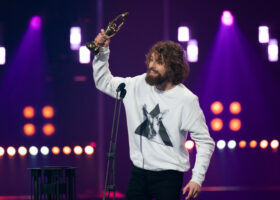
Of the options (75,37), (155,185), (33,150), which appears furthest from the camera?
(75,37)

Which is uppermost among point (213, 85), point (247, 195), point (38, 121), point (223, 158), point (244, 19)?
point (244, 19)

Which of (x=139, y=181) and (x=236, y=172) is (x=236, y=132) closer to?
(x=236, y=172)

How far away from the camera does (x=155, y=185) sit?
124 inches

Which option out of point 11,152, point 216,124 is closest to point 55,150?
point 11,152

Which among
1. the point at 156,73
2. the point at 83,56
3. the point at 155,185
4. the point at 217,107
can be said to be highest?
the point at 83,56

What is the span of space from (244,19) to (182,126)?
4546 mm

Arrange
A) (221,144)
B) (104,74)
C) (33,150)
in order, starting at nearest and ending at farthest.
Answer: (104,74), (33,150), (221,144)

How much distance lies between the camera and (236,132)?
24.0 feet

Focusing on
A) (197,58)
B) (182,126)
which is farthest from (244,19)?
(182,126)

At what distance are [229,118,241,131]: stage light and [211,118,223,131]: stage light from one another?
0.15 metres

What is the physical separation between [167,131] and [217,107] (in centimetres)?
420

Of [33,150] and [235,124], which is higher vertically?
[235,124]

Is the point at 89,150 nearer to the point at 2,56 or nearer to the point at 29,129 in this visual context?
the point at 29,129

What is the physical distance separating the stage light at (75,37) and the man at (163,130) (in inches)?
153
